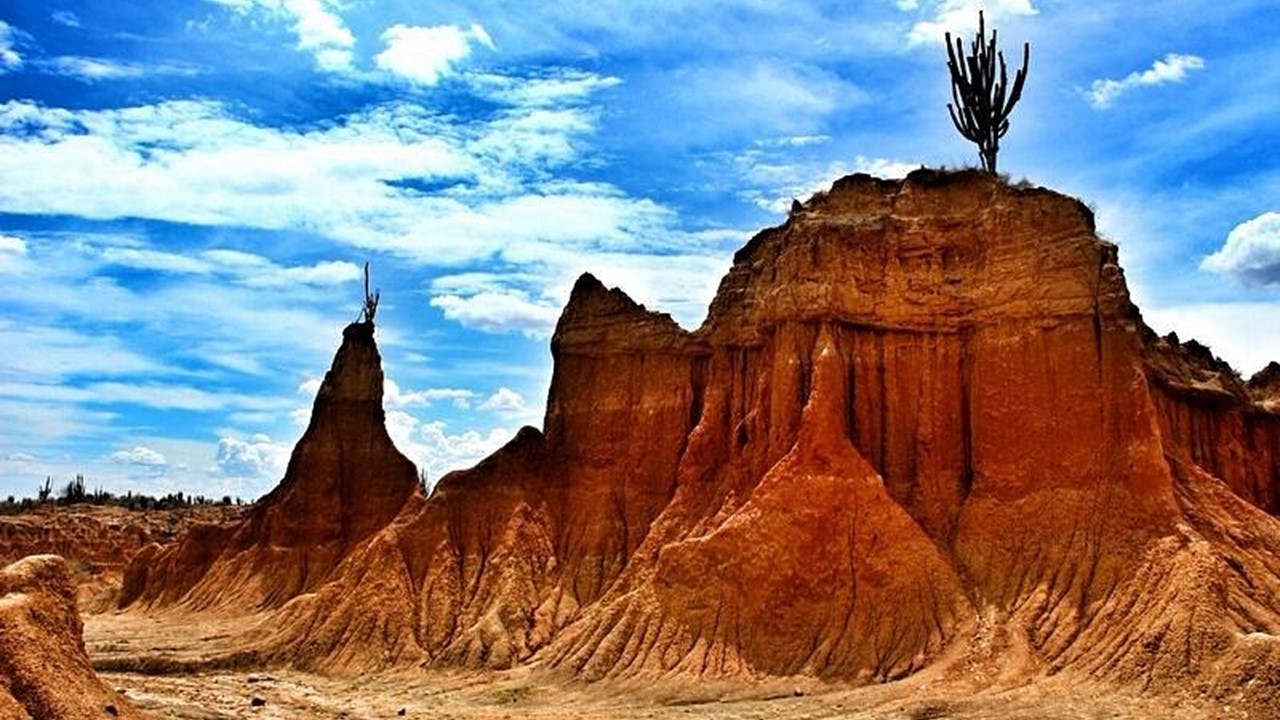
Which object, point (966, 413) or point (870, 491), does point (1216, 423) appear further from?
point (870, 491)

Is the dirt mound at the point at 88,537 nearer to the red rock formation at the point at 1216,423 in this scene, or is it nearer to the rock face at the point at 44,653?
the rock face at the point at 44,653

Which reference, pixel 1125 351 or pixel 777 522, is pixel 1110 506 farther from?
pixel 777 522

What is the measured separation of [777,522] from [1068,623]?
858 cm

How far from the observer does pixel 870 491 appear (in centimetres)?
4006

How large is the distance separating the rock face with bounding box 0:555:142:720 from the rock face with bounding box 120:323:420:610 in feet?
115

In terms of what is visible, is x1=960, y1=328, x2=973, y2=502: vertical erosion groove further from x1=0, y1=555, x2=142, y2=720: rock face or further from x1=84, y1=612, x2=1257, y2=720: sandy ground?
x1=0, y1=555, x2=142, y2=720: rock face

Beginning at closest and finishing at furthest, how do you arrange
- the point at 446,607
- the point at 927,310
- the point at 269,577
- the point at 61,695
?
the point at 61,695 < the point at 927,310 < the point at 446,607 < the point at 269,577

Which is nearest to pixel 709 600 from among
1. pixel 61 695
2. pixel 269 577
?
pixel 61 695

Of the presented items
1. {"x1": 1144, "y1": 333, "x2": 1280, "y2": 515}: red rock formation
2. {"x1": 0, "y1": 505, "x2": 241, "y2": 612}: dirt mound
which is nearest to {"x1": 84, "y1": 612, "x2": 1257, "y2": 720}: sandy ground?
{"x1": 1144, "y1": 333, "x2": 1280, "y2": 515}: red rock formation

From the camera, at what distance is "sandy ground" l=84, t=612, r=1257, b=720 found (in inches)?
1268

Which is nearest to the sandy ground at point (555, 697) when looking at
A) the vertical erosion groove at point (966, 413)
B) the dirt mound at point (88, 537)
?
the vertical erosion groove at point (966, 413)

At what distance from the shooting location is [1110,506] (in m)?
37.8

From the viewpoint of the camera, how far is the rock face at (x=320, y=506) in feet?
191

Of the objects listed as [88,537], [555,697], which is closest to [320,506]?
[555,697]
